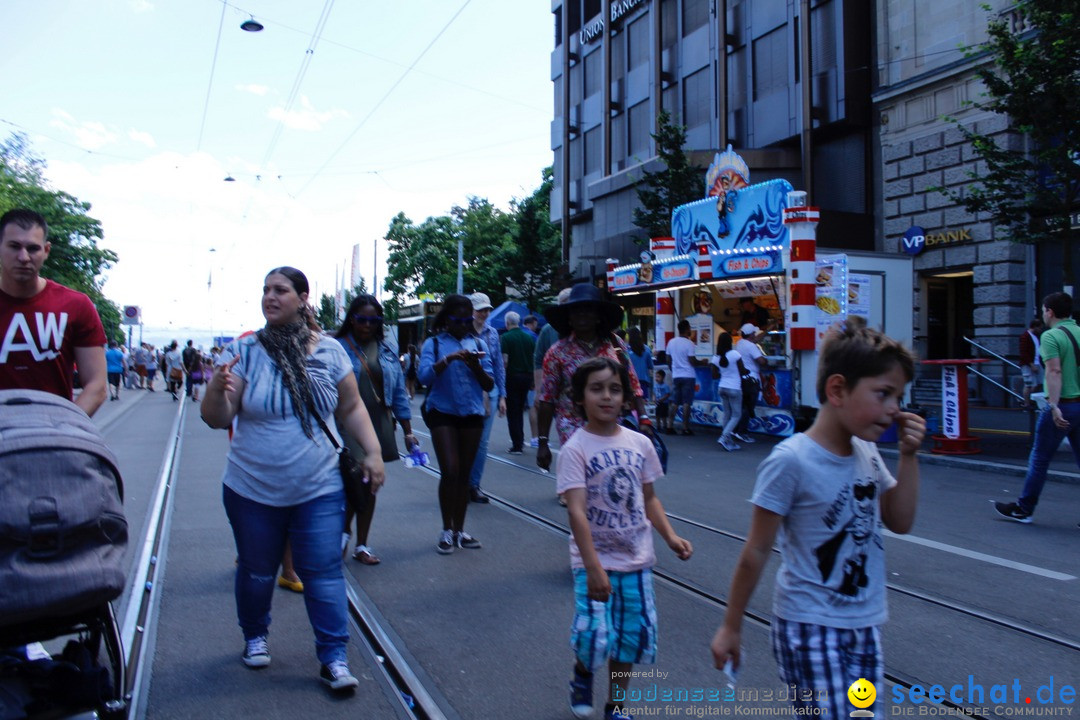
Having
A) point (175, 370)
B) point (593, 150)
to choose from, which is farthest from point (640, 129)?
point (175, 370)

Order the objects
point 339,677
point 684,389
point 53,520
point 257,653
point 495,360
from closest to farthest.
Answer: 1. point 53,520
2. point 339,677
3. point 257,653
4. point 495,360
5. point 684,389

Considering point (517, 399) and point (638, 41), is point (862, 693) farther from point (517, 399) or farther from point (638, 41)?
point (638, 41)

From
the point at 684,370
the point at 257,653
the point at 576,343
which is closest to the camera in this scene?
the point at 257,653

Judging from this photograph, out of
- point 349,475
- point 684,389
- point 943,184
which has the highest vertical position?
point 943,184

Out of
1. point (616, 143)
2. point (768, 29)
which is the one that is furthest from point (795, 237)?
point (616, 143)

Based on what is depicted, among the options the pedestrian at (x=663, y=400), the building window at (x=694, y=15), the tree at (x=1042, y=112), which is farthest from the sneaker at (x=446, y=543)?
the building window at (x=694, y=15)

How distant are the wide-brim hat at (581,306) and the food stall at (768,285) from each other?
783cm

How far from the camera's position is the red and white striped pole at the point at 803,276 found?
1266 centimetres

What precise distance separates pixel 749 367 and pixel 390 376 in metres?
7.96

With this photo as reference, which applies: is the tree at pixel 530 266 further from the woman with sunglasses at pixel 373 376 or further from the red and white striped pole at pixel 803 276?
the woman with sunglasses at pixel 373 376

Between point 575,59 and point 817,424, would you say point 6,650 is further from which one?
point 575,59

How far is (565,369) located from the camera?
5477mm

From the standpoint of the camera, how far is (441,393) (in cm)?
629

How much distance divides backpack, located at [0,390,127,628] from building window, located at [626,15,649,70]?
32.4 metres
